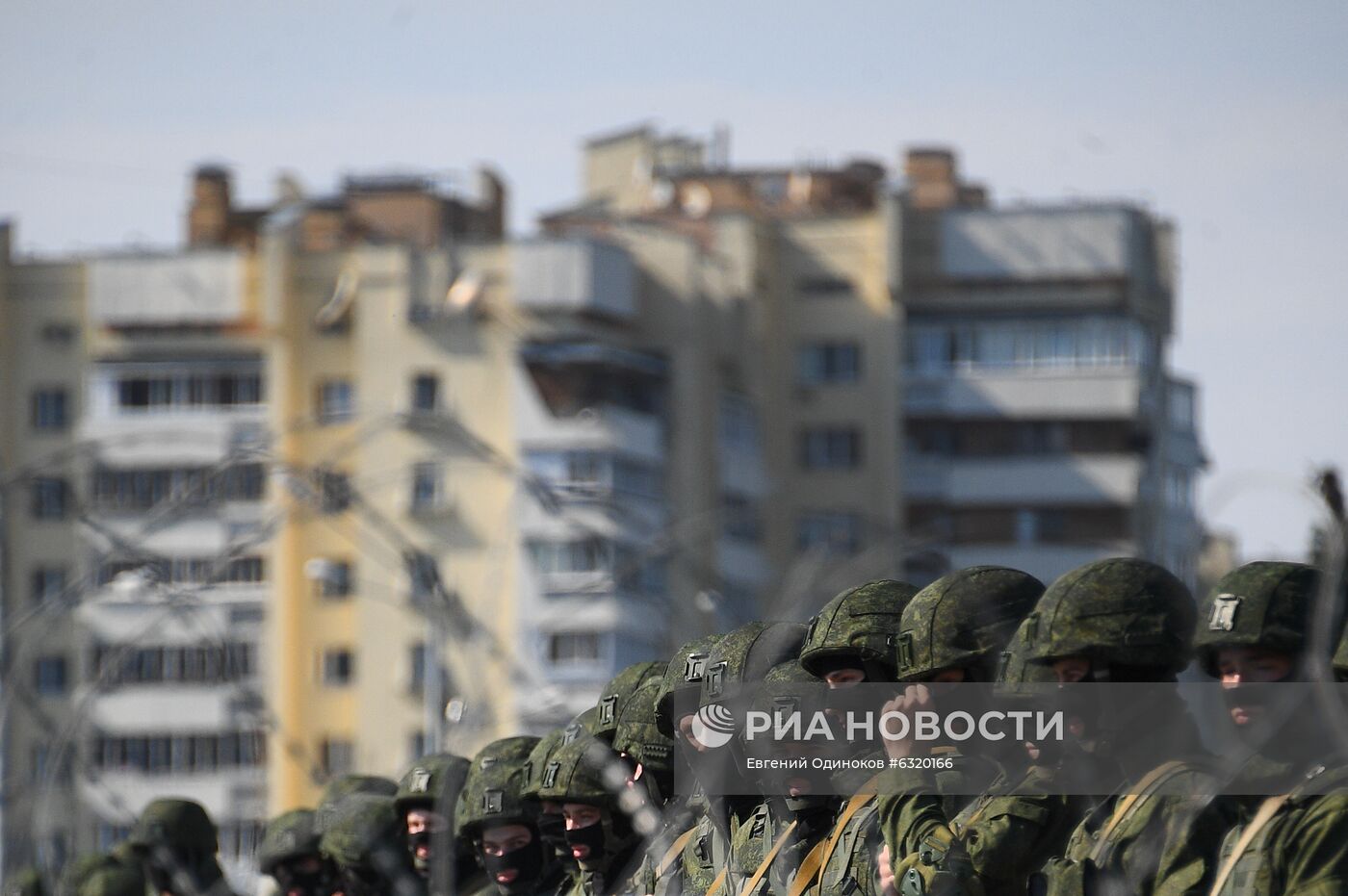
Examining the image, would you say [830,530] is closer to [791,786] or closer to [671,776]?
[671,776]

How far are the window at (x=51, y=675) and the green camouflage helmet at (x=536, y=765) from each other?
55598 millimetres

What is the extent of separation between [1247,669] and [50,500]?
202 ft

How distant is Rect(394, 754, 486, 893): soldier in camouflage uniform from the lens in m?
14.5

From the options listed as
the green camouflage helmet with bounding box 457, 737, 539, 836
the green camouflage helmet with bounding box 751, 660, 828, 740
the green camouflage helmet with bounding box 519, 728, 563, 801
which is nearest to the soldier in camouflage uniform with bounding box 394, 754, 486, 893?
the green camouflage helmet with bounding box 457, 737, 539, 836

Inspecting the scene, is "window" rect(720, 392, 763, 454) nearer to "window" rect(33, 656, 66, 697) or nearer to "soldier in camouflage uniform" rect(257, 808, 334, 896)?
"window" rect(33, 656, 66, 697)

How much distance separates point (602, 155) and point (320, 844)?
6788 centimetres

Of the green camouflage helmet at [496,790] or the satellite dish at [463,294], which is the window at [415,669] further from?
the green camouflage helmet at [496,790]

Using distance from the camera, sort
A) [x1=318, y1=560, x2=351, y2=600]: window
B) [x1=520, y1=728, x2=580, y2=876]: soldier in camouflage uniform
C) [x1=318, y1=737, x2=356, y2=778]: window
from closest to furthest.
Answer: [x1=520, y1=728, x2=580, y2=876]: soldier in camouflage uniform, [x1=318, y1=737, x2=356, y2=778]: window, [x1=318, y1=560, x2=351, y2=600]: window

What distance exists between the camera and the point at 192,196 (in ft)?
242

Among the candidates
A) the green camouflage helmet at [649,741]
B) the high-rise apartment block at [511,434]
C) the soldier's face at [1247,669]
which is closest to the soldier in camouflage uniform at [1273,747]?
A: the soldier's face at [1247,669]

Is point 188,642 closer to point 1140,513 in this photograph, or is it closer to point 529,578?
point 529,578

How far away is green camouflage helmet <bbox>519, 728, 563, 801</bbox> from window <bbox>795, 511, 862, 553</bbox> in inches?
2293

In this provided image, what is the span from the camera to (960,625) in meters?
10.1

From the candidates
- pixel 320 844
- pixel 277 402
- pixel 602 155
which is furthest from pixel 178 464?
pixel 320 844
